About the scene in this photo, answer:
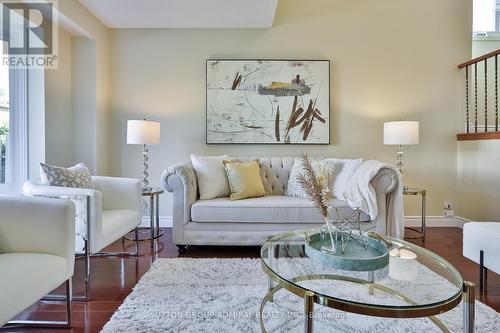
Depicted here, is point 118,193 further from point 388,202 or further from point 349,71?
point 349,71

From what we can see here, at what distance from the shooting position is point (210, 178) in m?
2.85

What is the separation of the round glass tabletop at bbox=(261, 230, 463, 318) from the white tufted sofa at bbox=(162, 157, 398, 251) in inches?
34.6

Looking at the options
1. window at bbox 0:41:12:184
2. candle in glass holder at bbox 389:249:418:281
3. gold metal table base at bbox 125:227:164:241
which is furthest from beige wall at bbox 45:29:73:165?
candle in glass holder at bbox 389:249:418:281

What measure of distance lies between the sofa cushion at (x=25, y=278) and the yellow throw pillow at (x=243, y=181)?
5.20 feet

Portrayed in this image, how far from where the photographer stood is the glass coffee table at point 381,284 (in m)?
1.08

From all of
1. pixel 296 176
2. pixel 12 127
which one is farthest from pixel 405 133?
pixel 12 127

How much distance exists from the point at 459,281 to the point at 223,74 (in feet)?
9.98

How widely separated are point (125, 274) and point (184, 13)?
8.71 ft

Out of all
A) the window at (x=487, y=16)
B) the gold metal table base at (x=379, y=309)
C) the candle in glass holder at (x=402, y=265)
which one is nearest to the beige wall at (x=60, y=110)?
the gold metal table base at (x=379, y=309)

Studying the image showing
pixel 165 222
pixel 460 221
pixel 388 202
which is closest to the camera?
pixel 388 202

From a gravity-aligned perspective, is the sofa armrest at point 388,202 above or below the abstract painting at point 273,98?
below

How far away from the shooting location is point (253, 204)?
2631 mm

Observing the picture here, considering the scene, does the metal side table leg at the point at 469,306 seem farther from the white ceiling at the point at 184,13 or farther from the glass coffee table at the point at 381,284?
the white ceiling at the point at 184,13

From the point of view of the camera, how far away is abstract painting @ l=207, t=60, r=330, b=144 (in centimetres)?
354
